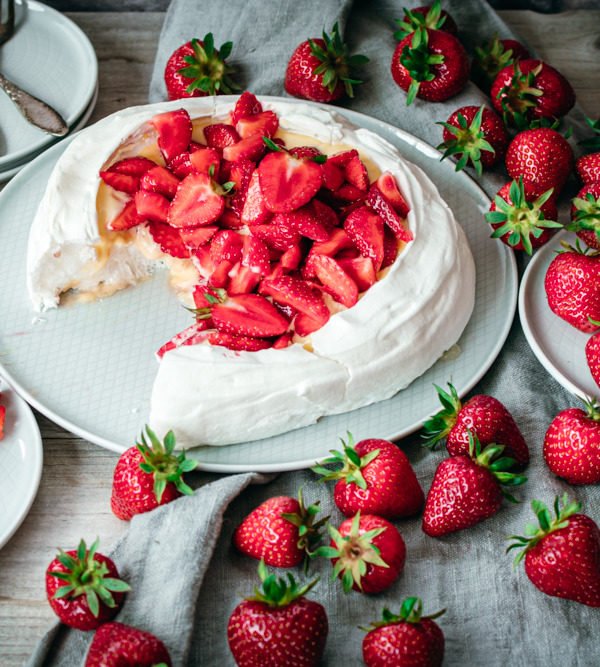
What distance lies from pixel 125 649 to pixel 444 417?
950mm

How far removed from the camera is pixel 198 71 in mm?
2869

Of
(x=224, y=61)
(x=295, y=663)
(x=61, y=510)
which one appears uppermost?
(x=224, y=61)

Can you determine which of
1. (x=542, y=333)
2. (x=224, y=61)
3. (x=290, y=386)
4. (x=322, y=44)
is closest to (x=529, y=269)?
(x=542, y=333)

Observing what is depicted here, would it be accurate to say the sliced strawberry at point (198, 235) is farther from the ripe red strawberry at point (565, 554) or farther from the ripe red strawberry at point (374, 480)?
the ripe red strawberry at point (565, 554)

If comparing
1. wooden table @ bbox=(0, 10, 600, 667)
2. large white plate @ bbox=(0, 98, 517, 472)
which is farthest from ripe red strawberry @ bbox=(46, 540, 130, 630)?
large white plate @ bbox=(0, 98, 517, 472)

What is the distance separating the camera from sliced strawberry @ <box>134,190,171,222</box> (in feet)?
8.17

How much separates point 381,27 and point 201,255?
1.28 meters

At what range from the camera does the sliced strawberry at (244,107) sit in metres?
2.62

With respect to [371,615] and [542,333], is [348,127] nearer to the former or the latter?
[542,333]

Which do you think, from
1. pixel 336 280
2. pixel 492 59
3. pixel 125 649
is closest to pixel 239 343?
pixel 336 280

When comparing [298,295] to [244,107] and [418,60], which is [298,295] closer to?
[244,107]

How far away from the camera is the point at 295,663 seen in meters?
1.62

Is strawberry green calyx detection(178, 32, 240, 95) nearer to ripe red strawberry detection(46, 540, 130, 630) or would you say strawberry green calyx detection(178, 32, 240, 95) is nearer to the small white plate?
the small white plate

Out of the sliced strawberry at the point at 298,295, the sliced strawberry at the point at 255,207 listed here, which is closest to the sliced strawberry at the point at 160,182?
the sliced strawberry at the point at 255,207
